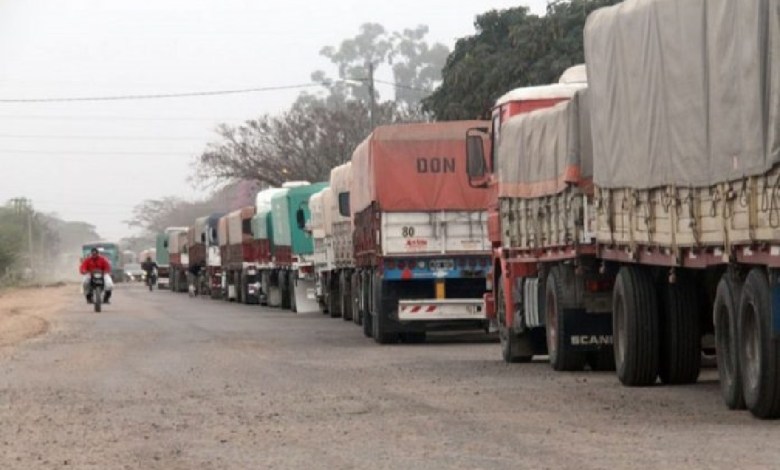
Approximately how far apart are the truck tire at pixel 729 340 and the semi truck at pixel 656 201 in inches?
0.8

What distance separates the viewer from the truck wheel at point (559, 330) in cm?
2148

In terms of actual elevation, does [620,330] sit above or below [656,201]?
below

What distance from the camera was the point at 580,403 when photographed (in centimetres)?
1700

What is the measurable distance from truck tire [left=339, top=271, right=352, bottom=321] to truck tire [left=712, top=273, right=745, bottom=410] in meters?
24.4

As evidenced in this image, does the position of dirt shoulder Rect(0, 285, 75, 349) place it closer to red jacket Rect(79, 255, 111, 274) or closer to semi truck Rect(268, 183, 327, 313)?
red jacket Rect(79, 255, 111, 274)

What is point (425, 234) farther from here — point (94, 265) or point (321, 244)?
point (94, 265)

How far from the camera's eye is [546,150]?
21.9 metres

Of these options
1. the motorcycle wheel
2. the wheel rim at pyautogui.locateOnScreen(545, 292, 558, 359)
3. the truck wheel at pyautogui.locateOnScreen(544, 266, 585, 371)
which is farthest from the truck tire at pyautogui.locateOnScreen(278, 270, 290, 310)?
the truck wheel at pyautogui.locateOnScreen(544, 266, 585, 371)

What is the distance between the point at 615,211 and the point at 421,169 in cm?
1136

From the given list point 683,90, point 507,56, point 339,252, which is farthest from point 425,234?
point 507,56

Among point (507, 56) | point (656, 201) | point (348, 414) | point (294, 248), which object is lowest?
point (348, 414)

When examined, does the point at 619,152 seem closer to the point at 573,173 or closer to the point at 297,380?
the point at 573,173

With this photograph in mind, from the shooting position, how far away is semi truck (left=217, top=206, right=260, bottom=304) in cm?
6100

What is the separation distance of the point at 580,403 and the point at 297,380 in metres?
4.66
